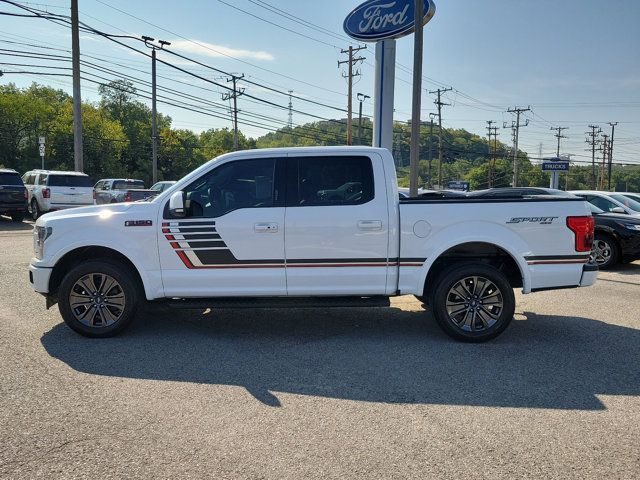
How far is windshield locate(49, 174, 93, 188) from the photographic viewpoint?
19078mm

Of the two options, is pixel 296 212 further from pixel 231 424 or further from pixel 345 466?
pixel 345 466

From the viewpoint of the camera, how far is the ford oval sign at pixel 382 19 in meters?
14.1

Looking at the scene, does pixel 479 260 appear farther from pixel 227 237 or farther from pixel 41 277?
pixel 41 277

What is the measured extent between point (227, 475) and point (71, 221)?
371 cm

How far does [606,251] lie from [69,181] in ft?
57.4

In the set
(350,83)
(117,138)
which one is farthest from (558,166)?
(117,138)

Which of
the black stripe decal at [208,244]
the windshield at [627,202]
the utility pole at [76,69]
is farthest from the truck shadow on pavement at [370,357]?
the utility pole at [76,69]

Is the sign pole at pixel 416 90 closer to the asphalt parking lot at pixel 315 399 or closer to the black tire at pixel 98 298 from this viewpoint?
the asphalt parking lot at pixel 315 399

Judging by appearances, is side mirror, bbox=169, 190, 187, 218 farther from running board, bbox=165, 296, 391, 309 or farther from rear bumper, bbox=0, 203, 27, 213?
rear bumper, bbox=0, 203, 27, 213

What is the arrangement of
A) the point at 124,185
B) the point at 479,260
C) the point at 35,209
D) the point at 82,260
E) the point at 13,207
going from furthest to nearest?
the point at 124,185
the point at 35,209
the point at 13,207
the point at 479,260
the point at 82,260

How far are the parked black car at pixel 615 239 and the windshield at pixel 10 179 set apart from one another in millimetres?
18012

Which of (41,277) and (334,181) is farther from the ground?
(334,181)

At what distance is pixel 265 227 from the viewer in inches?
218

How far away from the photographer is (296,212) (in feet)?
18.3
